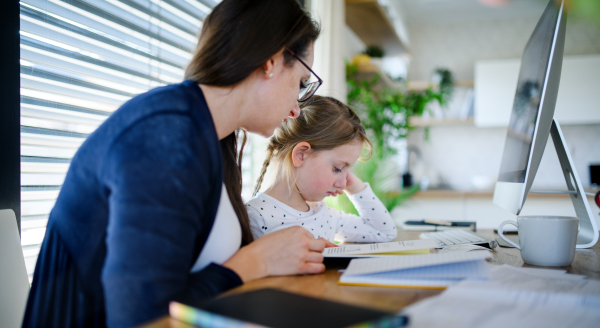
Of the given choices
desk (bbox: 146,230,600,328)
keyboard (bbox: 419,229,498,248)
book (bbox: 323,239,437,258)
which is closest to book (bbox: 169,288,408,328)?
desk (bbox: 146,230,600,328)

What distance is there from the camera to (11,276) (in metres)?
0.89

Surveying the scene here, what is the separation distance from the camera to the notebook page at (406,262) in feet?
2.20

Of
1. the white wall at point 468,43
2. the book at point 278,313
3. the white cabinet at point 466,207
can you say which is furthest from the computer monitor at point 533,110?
the white wall at point 468,43

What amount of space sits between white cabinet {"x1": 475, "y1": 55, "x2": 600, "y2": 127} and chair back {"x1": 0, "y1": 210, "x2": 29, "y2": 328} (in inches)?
165

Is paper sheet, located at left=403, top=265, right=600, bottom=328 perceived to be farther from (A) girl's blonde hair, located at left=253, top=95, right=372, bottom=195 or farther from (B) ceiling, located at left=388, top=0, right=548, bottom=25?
(B) ceiling, located at left=388, top=0, right=548, bottom=25

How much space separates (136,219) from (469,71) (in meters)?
4.78

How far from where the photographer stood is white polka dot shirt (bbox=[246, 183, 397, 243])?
130 centimetres

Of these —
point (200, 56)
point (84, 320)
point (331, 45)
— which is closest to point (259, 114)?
point (200, 56)

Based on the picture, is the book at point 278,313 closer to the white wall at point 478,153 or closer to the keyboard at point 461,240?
the keyboard at point 461,240

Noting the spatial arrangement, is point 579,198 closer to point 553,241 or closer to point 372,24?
point 553,241

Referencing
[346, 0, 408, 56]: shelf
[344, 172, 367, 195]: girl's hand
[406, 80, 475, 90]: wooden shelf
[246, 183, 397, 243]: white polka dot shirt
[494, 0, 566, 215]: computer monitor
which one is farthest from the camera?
[406, 80, 475, 90]: wooden shelf

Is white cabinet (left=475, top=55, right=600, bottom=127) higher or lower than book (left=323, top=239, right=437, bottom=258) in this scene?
higher

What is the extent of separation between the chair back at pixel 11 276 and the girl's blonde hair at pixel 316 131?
77cm

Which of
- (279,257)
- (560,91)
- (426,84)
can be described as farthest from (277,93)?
(560,91)
